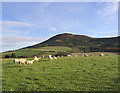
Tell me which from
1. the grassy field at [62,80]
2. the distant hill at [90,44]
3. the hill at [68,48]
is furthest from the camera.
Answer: the distant hill at [90,44]

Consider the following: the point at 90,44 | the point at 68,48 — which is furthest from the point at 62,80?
the point at 90,44

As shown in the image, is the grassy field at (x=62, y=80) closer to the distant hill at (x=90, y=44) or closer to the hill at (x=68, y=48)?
the hill at (x=68, y=48)

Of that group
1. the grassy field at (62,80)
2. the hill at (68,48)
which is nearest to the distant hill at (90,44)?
the hill at (68,48)

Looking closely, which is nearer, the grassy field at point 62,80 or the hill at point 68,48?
the grassy field at point 62,80

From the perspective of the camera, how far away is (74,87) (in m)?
8.74

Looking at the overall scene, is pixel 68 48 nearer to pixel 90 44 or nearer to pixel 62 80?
pixel 90 44

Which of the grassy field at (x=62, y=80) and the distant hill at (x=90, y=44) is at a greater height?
the distant hill at (x=90, y=44)

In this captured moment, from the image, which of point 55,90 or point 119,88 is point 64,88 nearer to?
point 55,90

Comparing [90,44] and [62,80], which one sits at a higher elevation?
[90,44]

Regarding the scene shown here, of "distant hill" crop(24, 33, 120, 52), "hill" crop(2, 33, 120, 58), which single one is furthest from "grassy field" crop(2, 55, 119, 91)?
"distant hill" crop(24, 33, 120, 52)

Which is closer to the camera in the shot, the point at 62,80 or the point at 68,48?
the point at 62,80

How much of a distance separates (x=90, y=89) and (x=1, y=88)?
8.52m

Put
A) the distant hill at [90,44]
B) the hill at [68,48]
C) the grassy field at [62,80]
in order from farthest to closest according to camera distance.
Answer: the distant hill at [90,44]
the hill at [68,48]
the grassy field at [62,80]

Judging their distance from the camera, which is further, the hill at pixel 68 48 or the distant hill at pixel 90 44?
the distant hill at pixel 90 44
